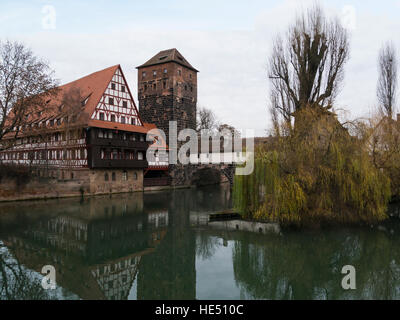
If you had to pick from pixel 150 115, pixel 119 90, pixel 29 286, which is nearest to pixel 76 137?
pixel 119 90

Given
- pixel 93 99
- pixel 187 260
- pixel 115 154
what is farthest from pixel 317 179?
pixel 93 99

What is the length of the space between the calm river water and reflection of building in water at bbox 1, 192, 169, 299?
0.09 feet

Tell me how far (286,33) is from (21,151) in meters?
27.3

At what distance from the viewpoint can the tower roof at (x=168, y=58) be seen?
120ft

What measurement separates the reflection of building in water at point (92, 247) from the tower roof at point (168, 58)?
953 inches

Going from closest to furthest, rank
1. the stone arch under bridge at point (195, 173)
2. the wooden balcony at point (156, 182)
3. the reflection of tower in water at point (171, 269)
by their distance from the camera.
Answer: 1. the reflection of tower in water at point (171, 269)
2. the wooden balcony at point (156, 182)
3. the stone arch under bridge at point (195, 173)

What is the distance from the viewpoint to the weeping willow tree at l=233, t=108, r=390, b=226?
11484 millimetres

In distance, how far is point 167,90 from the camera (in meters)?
36.3

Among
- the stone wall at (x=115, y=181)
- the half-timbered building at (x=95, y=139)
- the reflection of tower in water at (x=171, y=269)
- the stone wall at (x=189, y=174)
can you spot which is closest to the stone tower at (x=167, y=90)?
the stone wall at (x=189, y=174)

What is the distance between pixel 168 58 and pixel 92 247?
29624 mm

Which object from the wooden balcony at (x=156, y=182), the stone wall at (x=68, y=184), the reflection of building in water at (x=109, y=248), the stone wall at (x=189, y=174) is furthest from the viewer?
the stone wall at (x=189, y=174)

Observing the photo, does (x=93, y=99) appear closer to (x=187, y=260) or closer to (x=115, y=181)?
(x=115, y=181)

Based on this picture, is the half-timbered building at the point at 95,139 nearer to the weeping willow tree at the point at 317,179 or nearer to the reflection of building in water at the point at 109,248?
the reflection of building in water at the point at 109,248
